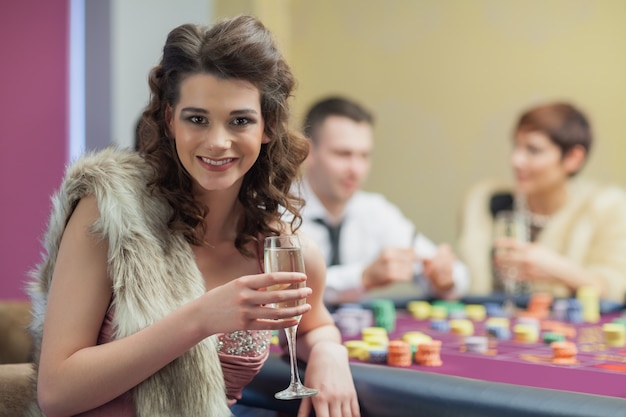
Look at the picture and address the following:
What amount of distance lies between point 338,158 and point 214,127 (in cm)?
265

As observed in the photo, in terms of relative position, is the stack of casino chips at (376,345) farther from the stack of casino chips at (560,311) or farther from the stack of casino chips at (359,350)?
the stack of casino chips at (560,311)

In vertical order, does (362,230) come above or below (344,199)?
below

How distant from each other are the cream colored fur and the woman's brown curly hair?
293cm

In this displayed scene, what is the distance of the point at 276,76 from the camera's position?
77.3 inches

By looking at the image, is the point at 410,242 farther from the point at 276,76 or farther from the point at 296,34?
the point at 276,76

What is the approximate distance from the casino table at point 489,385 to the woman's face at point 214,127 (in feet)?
1.80

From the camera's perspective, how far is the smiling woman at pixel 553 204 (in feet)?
16.0

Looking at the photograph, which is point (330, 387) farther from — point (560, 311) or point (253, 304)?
point (560, 311)

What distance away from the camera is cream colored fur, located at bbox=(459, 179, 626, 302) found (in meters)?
4.78

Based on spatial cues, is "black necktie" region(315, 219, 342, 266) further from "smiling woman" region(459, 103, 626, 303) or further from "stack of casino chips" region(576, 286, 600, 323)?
"stack of casino chips" region(576, 286, 600, 323)

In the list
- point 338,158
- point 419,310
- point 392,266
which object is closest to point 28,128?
point 338,158

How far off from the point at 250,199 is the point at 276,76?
33 cm

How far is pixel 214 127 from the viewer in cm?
184

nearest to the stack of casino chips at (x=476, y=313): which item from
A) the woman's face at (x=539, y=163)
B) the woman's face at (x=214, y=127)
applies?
the woman's face at (x=214, y=127)
